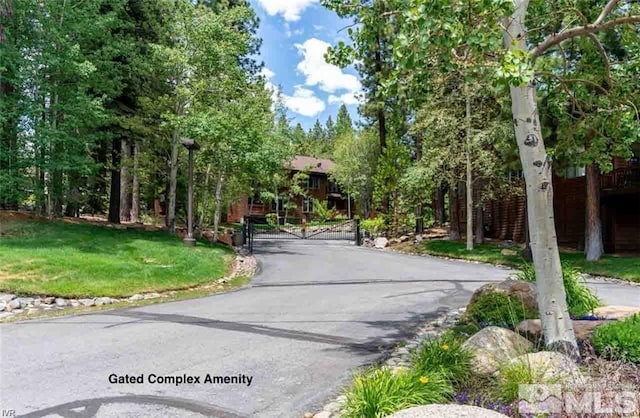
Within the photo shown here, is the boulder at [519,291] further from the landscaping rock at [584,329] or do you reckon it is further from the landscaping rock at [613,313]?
the landscaping rock at [613,313]

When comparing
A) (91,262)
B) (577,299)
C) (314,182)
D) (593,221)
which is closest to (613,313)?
(577,299)

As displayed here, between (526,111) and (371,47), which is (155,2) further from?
(526,111)

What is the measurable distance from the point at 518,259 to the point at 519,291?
1069 centimetres

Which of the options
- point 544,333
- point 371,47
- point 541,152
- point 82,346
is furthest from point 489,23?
point 82,346

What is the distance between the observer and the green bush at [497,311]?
580 centimetres

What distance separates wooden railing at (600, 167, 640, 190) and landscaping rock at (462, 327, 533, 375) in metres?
15.3

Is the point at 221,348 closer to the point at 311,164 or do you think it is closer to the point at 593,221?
the point at 593,221

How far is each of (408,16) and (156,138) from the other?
1619 cm

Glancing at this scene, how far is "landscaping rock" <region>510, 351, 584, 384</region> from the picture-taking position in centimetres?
348

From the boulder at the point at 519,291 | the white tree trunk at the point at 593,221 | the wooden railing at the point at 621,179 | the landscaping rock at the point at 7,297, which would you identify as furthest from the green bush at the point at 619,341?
the wooden railing at the point at 621,179

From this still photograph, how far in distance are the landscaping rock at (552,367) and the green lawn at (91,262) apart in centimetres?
803

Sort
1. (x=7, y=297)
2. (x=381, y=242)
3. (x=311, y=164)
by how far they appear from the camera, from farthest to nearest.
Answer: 1. (x=311, y=164)
2. (x=381, y=242)
3. (x=7, y=297)

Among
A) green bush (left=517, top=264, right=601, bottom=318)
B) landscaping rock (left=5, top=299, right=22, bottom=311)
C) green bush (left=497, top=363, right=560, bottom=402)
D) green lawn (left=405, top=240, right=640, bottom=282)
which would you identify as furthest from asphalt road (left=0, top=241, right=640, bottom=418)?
green lawn (left=405, top=240, right=640, bottom=282)

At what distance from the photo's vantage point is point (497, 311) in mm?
5957
